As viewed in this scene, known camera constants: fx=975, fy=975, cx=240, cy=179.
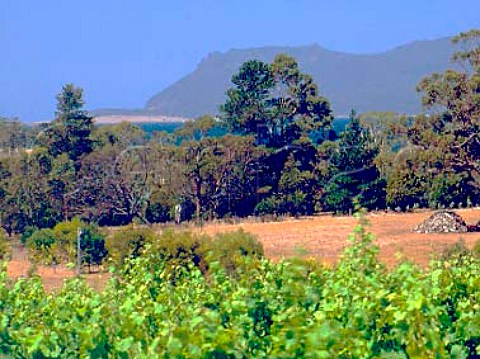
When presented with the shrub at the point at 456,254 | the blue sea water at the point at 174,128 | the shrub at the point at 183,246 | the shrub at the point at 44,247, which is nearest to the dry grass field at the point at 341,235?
the shrub at the point at 183,246

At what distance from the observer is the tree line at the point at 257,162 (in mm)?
28797

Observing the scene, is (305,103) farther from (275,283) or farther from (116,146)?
(275,283)

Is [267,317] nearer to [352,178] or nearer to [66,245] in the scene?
[66,245]

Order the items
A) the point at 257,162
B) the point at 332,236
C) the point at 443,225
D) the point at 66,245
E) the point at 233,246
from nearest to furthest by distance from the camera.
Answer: the point at 233,246
the point at 66,245
the point at 332,236
the point at 443,225
the point at 257,162

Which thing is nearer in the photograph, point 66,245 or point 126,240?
point 126,240

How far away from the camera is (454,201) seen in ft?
111

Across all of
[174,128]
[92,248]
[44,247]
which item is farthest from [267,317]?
[174,128]

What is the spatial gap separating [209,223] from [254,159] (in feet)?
12.7

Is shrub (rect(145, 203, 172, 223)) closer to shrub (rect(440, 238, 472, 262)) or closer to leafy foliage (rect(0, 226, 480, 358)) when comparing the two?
shrub (rect(440, 238, 472, 262))

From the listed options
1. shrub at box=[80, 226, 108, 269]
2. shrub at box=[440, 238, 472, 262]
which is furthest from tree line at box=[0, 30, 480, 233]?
shrub at box=[440, 238, 472, 262]

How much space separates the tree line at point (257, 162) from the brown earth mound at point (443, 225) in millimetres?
1524

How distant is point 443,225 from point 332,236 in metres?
3.55

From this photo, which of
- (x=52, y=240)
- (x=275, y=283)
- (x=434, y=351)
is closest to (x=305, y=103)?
(x=52, y=240)

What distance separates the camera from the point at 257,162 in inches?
1351
